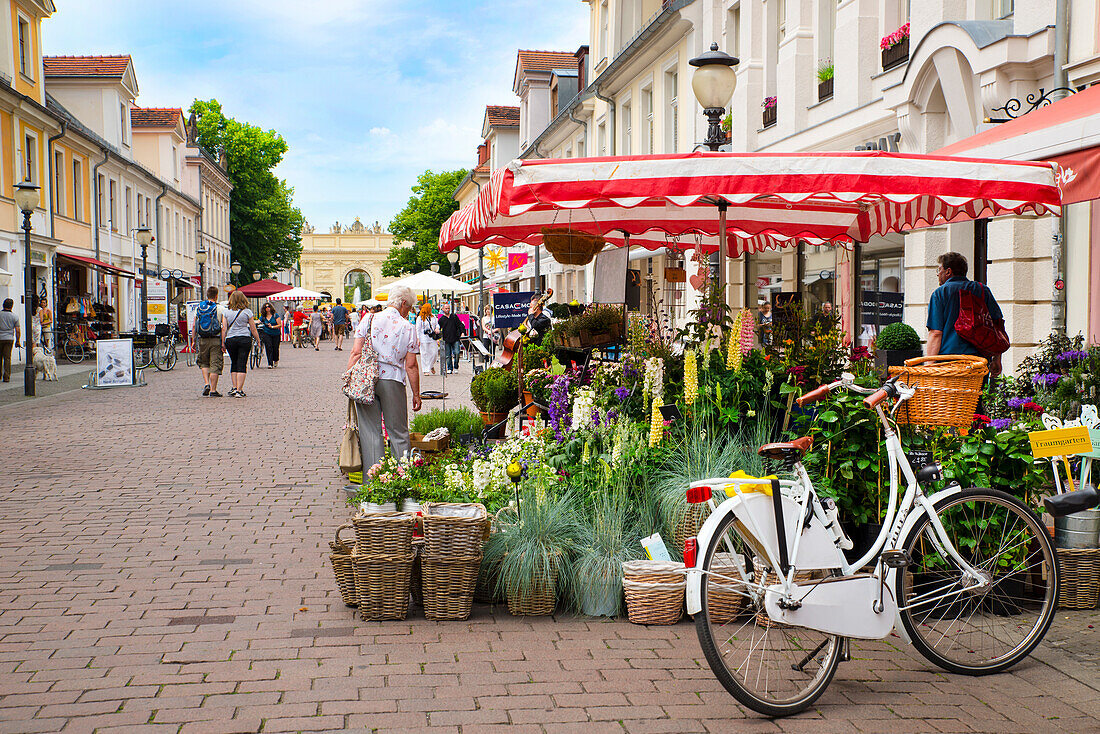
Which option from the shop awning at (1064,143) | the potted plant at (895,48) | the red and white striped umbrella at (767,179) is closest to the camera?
the red and white striped umbrella at (767,179)

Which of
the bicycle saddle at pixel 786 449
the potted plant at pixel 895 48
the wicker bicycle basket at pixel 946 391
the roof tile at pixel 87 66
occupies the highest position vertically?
the roof tile at pixel 87 66

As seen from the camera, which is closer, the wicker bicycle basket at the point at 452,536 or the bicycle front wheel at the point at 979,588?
the bicycle front wheel at the point at 979,588

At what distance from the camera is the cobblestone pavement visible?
3678 millimetres

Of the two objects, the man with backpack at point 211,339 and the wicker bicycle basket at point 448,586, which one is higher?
the man with backpack at point 211,339

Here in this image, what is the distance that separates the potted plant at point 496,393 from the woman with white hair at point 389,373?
136cm

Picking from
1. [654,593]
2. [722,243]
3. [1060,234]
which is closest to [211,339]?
[722,243]

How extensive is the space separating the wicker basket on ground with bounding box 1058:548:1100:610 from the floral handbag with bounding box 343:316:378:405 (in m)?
4.91

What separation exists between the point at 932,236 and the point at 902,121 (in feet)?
4.80

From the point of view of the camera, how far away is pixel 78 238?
31797 mm

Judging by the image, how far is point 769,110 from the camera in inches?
703

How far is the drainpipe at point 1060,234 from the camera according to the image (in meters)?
9.70

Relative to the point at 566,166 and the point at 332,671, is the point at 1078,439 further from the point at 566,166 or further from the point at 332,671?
the point at 332,671

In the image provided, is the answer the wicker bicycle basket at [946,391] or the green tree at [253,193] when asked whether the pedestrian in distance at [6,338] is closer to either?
the wicker bicycle basket at [946,391]

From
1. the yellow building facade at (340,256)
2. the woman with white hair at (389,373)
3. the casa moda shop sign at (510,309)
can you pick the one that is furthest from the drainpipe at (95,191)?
the yellow building facade at (340,256)
